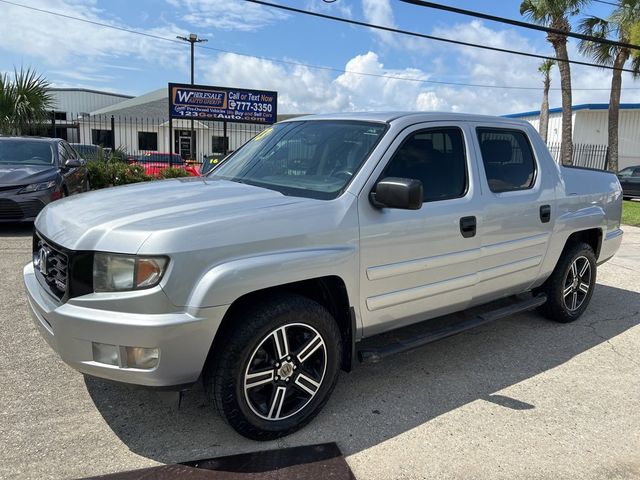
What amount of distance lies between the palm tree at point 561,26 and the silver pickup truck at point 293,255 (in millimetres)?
18127

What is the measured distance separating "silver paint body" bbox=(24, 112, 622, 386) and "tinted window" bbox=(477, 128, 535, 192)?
0.09 meters

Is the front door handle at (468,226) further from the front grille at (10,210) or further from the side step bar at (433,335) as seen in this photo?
the front grille at (10,210)

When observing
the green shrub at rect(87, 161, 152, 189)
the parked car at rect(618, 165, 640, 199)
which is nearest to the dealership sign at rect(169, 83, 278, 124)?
the green shrub at rect(87, 161, 152, 189)

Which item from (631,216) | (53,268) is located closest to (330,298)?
(53,268)

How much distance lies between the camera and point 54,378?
3711mm

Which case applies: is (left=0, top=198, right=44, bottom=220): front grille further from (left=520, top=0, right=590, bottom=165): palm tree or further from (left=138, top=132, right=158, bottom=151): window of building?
(left=138, top=132, right=158, bottom=151): window of building

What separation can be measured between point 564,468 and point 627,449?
504mm

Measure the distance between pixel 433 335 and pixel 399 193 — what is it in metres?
1.23

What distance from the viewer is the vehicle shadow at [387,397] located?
3.08m

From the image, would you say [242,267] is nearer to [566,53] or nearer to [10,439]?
[10,439]

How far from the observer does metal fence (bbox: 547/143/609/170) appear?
28.8 meters

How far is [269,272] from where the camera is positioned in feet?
9.31

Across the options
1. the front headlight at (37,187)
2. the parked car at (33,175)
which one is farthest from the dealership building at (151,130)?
the front headlight at (37,187)

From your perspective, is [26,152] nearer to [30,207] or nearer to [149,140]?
[30,207]
